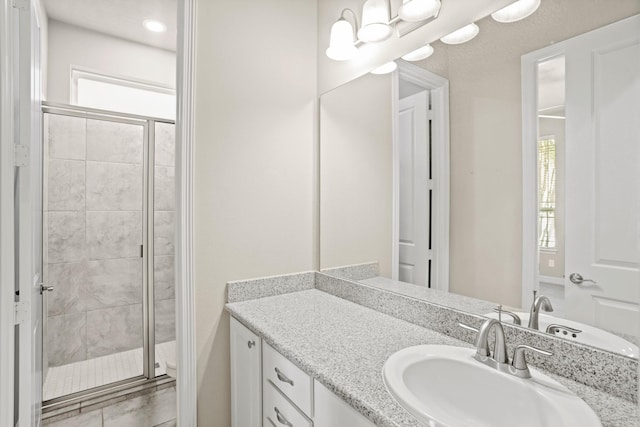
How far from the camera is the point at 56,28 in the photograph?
8.53 feet

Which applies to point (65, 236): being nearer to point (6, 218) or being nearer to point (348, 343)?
point (6, 218)

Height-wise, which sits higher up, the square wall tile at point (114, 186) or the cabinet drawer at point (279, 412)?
the square wall tile at point (114, 186)

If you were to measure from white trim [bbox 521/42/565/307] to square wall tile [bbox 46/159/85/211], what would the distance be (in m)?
2.96

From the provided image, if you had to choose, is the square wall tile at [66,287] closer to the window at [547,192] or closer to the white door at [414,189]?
the white door at [414,189]

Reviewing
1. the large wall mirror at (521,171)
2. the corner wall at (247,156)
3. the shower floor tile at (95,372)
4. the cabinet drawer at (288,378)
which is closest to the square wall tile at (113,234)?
the shower floor tile at (95,372)

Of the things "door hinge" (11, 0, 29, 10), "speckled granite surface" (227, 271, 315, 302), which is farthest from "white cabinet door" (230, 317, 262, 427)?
"door hinge" (11, 0, 29, 10)

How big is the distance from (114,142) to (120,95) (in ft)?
1.85

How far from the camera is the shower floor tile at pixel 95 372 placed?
228 cm

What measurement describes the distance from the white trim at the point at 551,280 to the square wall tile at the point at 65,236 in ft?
9.88

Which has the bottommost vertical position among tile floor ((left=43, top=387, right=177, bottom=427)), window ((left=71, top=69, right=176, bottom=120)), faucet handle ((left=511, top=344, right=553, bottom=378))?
tile floor ((left=43, top=387, right=177, bottom=427))

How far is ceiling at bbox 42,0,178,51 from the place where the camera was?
2.40 m

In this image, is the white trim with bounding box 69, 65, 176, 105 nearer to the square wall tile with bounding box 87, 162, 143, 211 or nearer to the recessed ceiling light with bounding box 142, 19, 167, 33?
the recessed ceiling light with bounding box 142, 19, 167, 33

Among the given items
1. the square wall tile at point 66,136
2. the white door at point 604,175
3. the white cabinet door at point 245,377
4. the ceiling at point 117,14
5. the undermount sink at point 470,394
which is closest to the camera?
the undermount sink at point 470,394

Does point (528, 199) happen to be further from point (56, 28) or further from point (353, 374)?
point (56, 28)
